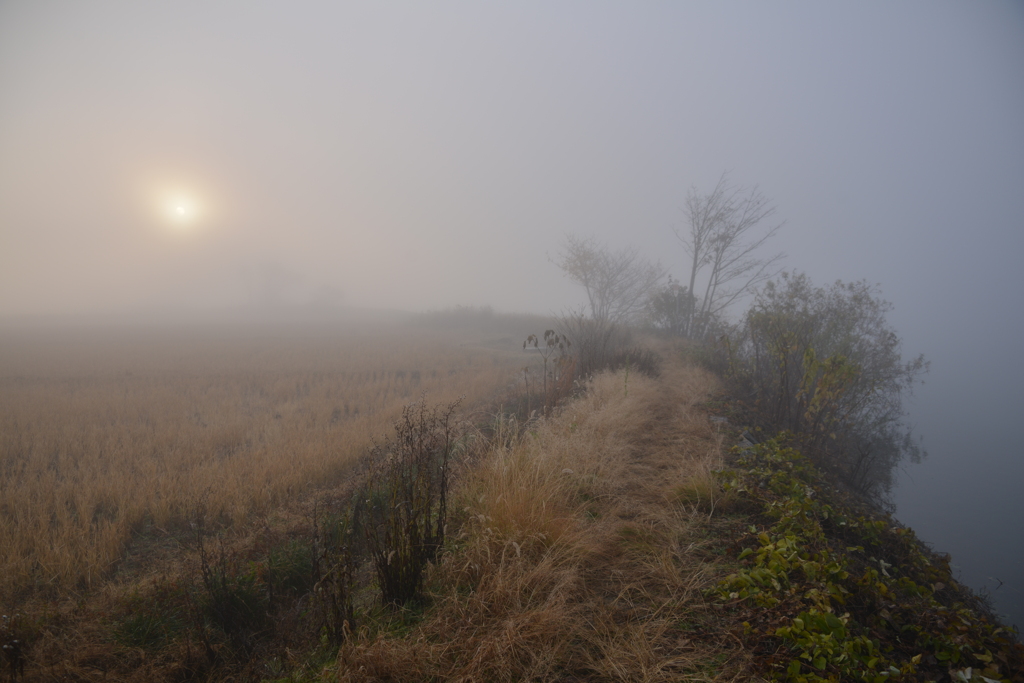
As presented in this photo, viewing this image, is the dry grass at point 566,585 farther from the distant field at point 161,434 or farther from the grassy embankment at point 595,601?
the distant field at point 161,434

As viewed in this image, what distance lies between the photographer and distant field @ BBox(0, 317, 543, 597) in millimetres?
4523

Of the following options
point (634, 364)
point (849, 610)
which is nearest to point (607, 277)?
point (634, 364)

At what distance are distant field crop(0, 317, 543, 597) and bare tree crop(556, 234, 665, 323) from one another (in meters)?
15.9

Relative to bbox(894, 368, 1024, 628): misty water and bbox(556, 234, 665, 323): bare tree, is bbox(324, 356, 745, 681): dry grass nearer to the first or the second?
bbox(894, 368, 1024, 628): misty water

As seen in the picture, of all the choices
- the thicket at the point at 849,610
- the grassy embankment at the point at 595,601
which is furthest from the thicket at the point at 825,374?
the grassy embankment at the point at 595,601

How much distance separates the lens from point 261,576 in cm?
376

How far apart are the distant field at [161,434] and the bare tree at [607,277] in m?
15.9

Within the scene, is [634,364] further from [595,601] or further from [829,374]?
[595,601]

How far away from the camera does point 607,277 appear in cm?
3219

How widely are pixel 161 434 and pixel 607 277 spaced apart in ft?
96.5

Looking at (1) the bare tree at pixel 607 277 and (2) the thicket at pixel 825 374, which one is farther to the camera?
(1) the bare tree at pixel 607 277

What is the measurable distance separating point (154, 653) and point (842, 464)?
9.69 metres

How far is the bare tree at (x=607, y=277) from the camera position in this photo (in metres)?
31.4

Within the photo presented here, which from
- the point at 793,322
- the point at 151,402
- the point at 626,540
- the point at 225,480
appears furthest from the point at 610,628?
the point at 793,322
